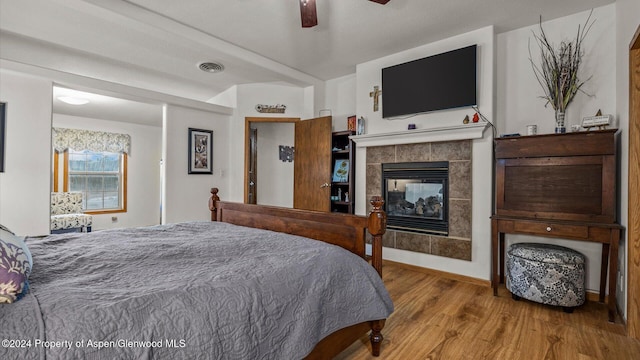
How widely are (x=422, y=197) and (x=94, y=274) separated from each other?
319cm

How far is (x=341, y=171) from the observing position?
445 centimetres

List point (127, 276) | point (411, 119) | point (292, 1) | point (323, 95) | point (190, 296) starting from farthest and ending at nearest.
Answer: point (323, 95) → point (411, 119) → point (292, 1) → point (127, 276) → point (190, 296)

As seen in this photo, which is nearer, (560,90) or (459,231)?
(560,90)

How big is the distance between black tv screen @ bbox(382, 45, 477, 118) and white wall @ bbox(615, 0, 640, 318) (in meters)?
1.09

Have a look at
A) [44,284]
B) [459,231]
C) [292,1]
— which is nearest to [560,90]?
[459,231]

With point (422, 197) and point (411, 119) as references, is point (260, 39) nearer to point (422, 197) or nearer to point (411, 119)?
point (411, 119)

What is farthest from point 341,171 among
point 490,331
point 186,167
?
point 490,331

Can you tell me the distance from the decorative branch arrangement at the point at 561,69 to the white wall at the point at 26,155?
5140 mm

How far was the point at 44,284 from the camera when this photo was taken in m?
1.04

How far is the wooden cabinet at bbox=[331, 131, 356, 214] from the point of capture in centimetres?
421

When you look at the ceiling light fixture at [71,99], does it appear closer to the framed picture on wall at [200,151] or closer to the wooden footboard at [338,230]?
the framed picture on wall at [200,151]

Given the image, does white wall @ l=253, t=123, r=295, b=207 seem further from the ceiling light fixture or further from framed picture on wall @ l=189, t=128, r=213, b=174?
the ceiling light fixture

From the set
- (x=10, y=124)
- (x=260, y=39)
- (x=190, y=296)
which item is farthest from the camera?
(x=260, y=39)

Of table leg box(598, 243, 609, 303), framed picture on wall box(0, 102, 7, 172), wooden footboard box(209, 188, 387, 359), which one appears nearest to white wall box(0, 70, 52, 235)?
framed picture on wall box(0, 102, 7, 172)
